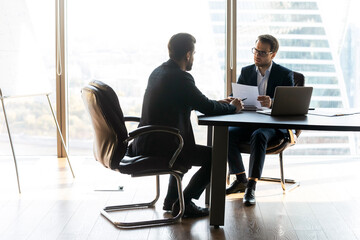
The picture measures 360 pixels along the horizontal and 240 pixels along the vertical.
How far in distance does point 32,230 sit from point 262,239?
4.57ft

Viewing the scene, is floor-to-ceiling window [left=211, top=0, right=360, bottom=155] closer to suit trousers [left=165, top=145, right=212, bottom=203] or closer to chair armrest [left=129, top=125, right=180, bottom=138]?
suit trousers [left=165, top=145, right=212, bottom=203]

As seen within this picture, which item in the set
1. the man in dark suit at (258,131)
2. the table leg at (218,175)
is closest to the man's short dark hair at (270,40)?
the man in dark suit at (258,131)

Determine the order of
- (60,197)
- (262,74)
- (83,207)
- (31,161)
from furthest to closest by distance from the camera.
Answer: (31,161) < (262,74) < (60,197) < (83,207)

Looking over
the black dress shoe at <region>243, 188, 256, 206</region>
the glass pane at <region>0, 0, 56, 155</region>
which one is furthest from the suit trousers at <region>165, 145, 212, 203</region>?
the glass pane at <region>0, 0, 56, 155</region>

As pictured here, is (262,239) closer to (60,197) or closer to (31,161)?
(60,197)

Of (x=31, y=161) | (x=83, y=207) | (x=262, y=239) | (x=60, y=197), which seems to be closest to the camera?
(x=262, y=239)

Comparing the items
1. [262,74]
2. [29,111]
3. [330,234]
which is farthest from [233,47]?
[330,234]

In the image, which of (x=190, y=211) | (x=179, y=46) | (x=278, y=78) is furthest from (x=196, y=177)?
(x=278, y=78)

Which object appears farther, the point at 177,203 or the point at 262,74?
the point at 262,74

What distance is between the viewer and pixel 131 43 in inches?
226

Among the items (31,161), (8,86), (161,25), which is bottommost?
(31,161)

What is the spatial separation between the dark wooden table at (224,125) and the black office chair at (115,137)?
0.73ft

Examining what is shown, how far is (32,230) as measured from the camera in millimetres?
3424

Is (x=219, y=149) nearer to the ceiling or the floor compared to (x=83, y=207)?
nearer to the ceiling
